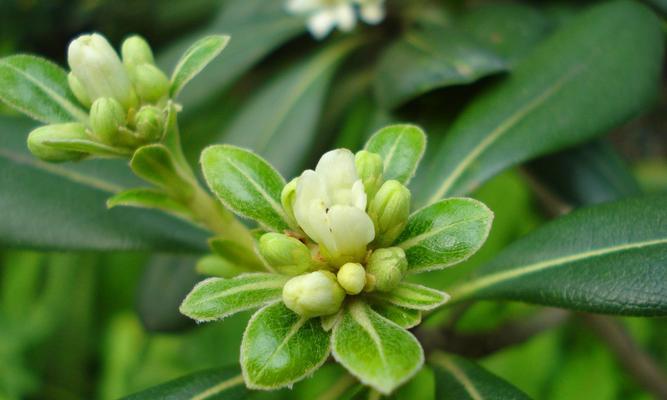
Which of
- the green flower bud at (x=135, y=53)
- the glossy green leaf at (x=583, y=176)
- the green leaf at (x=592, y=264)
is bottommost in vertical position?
the glossy green leaf at (x=583, y=176)

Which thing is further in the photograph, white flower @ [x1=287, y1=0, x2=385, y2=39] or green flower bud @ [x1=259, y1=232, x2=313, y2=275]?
white flower @ [x1=287, y1=0, x2=385, y2=39]

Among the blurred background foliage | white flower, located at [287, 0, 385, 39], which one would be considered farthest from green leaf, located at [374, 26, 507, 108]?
white flower, located at [287, 0, 385, 39]

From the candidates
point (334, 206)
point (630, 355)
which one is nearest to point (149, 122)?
point (334, 206)

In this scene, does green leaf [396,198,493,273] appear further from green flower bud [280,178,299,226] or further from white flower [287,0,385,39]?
white flower [287,0,385,39]

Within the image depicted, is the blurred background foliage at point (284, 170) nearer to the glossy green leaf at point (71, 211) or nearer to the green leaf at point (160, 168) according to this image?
the glossy green leaf at point (71, 211)

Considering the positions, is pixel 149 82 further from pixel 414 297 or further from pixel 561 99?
pixel 561 99

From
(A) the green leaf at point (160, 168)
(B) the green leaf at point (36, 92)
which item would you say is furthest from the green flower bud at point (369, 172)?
(B) the green leaf at point (36, 92)

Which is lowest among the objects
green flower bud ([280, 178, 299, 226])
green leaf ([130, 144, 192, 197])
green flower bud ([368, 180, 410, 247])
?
green flower bud ([368, 180, 410, 247])
